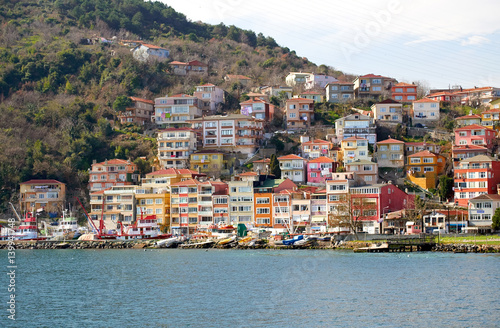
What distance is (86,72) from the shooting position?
11750cm

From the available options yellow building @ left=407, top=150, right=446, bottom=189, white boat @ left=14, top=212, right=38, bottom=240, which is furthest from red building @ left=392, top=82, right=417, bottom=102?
white boat @ left=14, top=212, right=38, bottom=240

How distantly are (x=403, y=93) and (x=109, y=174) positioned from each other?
149 ft

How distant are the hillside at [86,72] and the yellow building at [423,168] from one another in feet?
117

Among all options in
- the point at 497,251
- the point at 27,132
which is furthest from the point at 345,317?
the point at 27,132

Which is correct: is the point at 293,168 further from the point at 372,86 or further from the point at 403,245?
the point at 372,86

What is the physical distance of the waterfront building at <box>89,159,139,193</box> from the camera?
9138cm

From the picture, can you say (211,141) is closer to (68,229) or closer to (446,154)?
(68,229)

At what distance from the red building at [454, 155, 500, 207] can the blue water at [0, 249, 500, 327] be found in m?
18.7

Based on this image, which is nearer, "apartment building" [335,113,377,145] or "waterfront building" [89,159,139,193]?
"apartment building" [335,113,377,145]

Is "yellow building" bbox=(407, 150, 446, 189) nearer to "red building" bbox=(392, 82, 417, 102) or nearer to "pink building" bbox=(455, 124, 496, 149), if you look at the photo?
"pink building" bbox=(455, 124, 496, 149)

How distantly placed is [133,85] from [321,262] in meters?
64.7

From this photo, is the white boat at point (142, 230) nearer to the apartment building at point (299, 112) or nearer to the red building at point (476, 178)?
the apartment building at point (299, 112)

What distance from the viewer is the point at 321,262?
5722 centimetres

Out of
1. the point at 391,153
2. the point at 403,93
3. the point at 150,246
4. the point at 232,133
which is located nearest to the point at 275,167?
the point at 232,133
